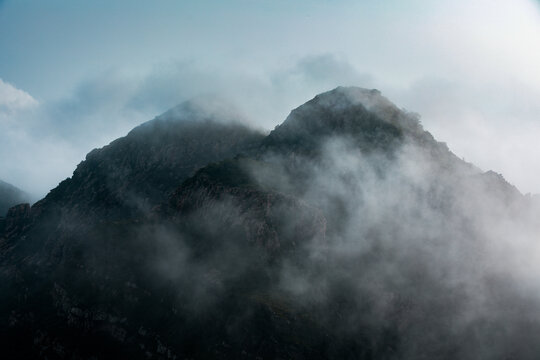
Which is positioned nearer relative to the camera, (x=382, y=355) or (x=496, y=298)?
(x=382, y=355)

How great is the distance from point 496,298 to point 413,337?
4575cm

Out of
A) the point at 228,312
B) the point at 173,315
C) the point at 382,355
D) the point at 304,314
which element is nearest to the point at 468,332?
the point at 382,355

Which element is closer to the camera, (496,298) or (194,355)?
(194,355)

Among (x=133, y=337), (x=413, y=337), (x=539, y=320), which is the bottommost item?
(x=133, y=337)

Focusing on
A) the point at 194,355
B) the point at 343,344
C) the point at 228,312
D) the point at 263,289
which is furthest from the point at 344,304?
the point at 194,355

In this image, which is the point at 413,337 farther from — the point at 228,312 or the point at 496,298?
the point at 228,312

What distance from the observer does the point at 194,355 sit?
17838cm

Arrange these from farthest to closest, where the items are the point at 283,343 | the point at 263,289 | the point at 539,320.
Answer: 1. the point at 263,289
2. the point at 539,320
3. the point at 283,343

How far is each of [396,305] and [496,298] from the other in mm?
46562

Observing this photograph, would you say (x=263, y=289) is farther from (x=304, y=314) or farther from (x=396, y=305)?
(x=396, y=305)

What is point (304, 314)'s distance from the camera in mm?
185000

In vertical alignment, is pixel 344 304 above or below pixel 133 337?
above

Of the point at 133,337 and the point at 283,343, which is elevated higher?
the point at 283,343

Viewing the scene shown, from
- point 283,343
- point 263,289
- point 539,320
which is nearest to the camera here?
point 283,343
